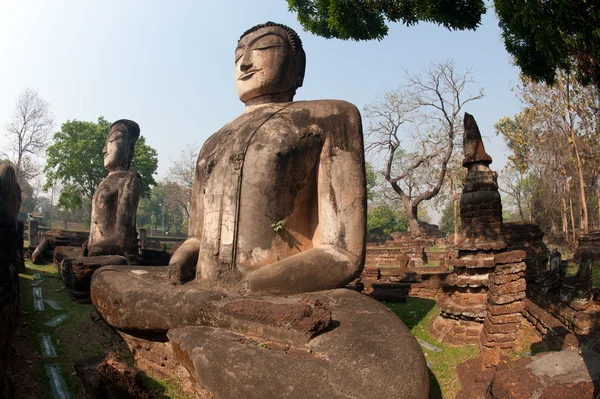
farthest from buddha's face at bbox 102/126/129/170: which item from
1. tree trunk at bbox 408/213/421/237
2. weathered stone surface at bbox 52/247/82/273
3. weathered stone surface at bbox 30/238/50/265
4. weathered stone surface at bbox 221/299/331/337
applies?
tree trunk at bbox 408/213/421/237

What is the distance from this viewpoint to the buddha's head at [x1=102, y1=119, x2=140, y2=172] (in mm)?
8508

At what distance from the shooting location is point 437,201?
40.2 m

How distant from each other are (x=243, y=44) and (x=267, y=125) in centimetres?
103

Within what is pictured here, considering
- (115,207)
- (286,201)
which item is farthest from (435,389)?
(115,207)

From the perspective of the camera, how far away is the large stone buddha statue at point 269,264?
239 cm

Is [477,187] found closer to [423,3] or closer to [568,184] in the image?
[423,3]

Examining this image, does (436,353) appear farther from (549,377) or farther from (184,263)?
(184,263)

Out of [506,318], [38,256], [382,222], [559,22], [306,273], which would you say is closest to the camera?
[306,273]

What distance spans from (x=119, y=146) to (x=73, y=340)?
17.4 feet

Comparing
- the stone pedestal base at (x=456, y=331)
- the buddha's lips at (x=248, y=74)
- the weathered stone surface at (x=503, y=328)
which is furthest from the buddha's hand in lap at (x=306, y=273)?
the stone pedestal base at (x=456, y=331)

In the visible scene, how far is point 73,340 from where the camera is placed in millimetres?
3996

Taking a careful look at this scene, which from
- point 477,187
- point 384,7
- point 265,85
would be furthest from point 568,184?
point 265,85

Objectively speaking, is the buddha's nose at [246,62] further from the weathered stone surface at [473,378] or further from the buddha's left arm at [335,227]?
the weathered stone surface at [473,378]

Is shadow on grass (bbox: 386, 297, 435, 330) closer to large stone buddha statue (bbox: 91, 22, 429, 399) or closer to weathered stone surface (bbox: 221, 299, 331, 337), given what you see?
large stone buddha statue (bbox: 91, 22, 429, 399)
